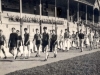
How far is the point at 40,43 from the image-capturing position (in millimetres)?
14383

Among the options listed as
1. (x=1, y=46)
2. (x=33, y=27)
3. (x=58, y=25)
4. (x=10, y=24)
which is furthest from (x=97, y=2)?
(x=1, y=46)

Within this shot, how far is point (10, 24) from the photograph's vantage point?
15578 millimetres

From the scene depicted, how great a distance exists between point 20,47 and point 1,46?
5.79 feet

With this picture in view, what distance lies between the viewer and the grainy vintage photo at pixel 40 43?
33.0 feet

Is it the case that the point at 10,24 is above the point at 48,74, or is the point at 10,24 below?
above

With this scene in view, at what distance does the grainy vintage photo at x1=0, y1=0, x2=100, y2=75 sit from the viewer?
10.1 meters

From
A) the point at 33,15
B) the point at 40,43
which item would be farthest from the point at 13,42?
the point at 33,15

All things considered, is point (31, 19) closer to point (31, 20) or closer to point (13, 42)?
point (31, 20)

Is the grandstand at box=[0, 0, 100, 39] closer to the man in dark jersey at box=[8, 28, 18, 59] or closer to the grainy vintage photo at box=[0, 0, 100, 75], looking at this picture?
the grainy vintage photo at box=[0, 0, 100, 75]

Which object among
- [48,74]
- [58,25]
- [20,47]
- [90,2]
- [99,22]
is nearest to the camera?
[48,74]

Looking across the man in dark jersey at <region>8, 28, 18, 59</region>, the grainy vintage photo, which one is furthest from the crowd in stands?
the man in dark jersey at <region>8, 28, 18, 59</region>

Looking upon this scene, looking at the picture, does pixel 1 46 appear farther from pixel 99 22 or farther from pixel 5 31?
pixel 99 22

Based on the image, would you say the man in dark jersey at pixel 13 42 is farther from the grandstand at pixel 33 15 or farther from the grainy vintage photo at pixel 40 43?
→ the grandstand at pixel 33 15

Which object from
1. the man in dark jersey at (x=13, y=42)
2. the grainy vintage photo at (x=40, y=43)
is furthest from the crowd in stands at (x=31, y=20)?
the man in dark jersey at (x=13, y=42)
